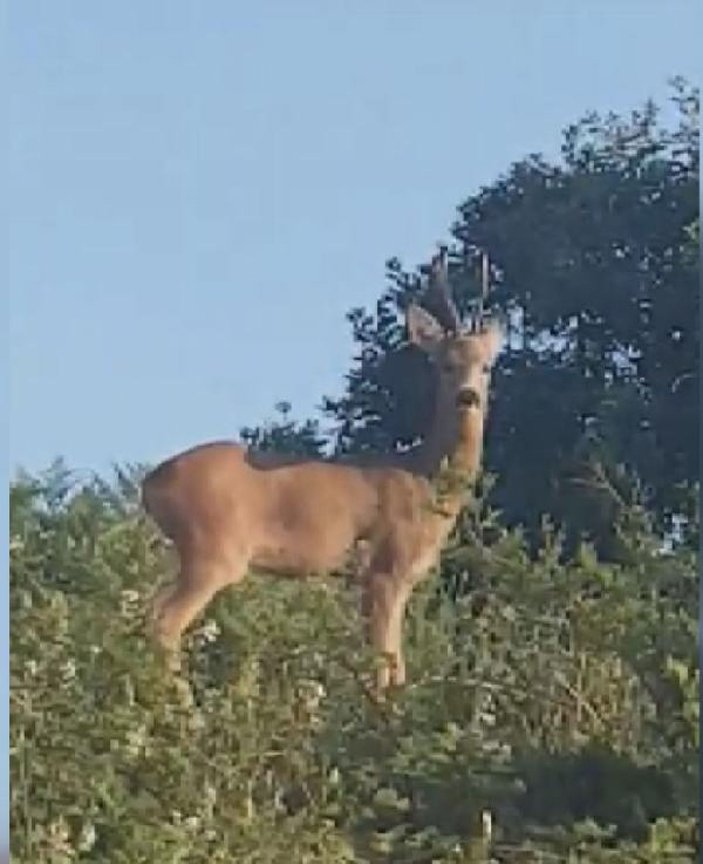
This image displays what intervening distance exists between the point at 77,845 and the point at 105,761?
0.29 ft

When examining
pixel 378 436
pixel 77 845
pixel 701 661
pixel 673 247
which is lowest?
pixel 77 845

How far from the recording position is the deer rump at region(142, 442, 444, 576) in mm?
2617

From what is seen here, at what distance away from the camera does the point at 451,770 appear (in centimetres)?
258

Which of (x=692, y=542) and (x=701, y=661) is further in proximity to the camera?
(x=692, y=542)

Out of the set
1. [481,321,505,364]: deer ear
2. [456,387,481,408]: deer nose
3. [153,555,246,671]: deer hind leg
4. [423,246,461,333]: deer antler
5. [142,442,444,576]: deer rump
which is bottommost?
[153,555,246,671]: deer hind leg

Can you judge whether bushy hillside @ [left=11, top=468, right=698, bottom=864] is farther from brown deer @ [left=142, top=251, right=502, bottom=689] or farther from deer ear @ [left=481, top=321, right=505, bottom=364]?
deer ear @ [left=481, top=321, right=505, bottom=364]

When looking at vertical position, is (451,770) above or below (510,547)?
below

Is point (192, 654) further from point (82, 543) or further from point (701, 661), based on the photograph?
point (701, 661)

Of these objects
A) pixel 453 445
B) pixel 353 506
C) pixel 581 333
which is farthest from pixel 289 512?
pixel 581 333

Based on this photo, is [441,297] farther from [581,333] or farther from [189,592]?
[189,592]

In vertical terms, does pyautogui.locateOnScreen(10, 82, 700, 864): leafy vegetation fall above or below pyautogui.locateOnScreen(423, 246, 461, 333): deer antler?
below

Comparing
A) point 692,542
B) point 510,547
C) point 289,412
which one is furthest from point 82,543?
point 692,542

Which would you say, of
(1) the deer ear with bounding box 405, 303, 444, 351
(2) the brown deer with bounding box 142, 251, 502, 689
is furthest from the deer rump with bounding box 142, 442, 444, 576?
(1) the deer ear with bounding box 405, 303, 444, 351

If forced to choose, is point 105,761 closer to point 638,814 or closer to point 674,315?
point 638,814
